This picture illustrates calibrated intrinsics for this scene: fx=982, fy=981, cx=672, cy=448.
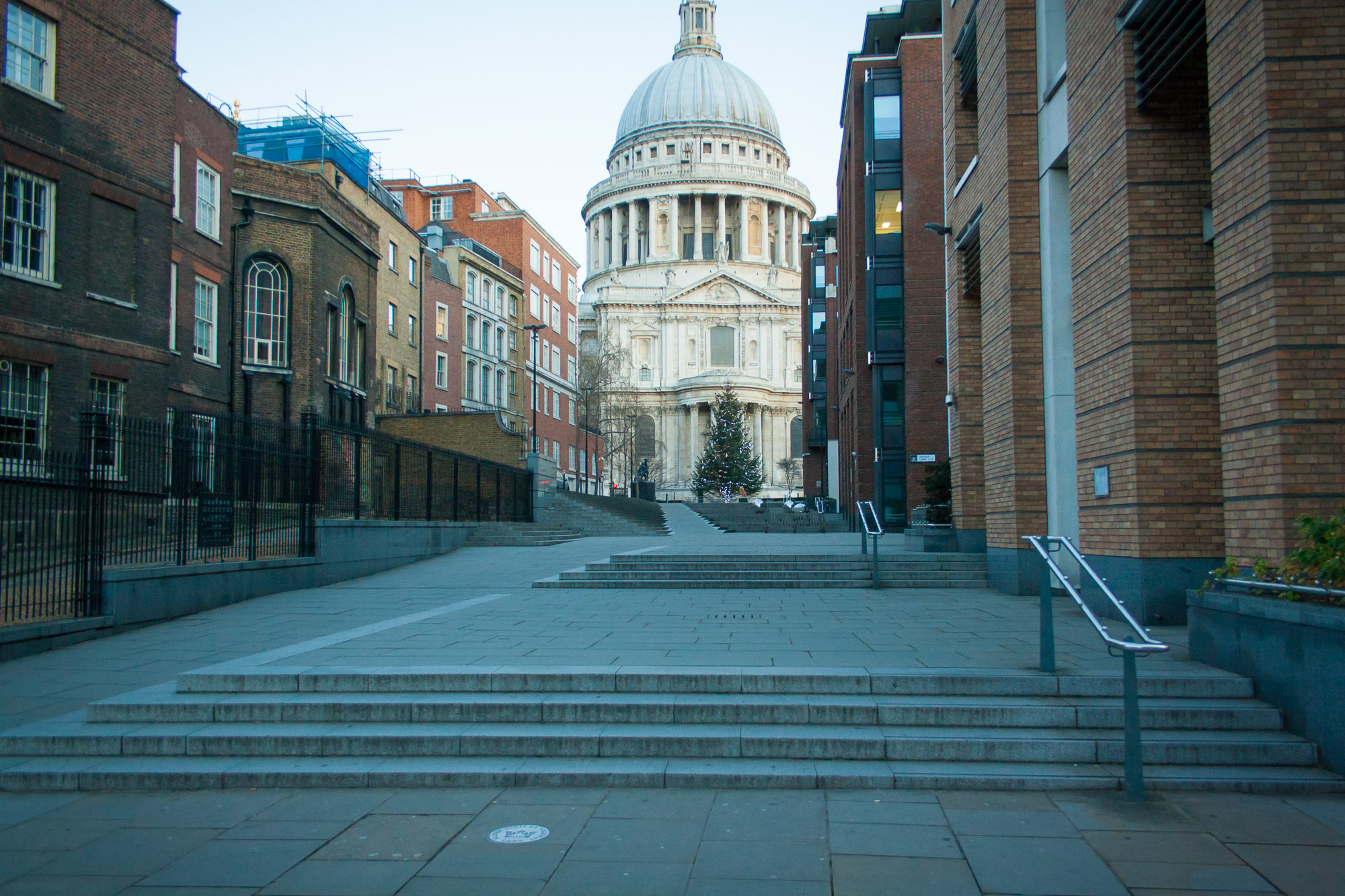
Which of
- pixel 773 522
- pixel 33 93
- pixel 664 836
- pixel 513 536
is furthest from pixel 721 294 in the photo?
pixel 664 836

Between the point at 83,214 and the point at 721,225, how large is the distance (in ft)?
343

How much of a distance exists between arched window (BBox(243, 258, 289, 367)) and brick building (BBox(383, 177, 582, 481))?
27.7 metres

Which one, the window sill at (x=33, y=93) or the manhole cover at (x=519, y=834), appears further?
the window sill at (x=33, y=93)

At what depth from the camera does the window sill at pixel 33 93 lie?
56.9 feet

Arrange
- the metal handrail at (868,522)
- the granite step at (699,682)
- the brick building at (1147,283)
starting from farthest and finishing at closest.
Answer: the metal handrail at (868,522) < the brick building at (1147,283) < the granite step at (699,682)

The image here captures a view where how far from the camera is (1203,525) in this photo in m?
10.0

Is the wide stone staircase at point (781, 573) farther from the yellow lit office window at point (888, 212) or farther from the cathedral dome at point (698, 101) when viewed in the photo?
the cathedral dome at point (698, 101)

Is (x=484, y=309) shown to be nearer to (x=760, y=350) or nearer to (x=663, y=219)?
(x=760, y=350)

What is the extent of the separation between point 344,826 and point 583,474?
225 ft

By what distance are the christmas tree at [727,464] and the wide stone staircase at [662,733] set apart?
67.2m

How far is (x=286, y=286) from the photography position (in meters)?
29.0

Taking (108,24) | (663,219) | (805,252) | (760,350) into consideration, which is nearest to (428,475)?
(108,24)

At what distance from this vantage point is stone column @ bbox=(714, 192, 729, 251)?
119 m

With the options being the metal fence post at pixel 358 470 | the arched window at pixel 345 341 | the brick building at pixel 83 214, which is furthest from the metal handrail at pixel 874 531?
the arched window at pixel 345 341
